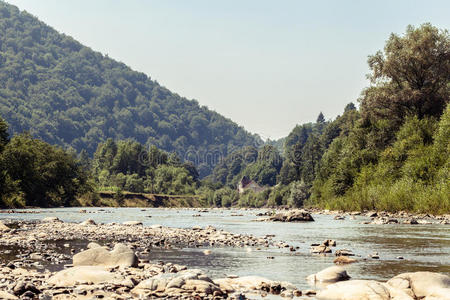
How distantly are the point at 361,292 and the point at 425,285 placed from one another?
5.87ft

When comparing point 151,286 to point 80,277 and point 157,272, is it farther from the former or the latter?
point 157,272

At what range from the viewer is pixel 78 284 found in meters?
14.0

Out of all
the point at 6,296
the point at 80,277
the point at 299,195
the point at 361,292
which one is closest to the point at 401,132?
the point at 361,292

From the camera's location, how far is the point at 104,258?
17.6 metres

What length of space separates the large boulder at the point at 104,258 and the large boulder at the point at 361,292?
731cm

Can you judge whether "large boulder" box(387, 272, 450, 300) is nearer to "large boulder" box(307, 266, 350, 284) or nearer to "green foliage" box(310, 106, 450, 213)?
"large boulder" box(307, 266, 350, 284)

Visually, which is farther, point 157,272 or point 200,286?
point 157,272

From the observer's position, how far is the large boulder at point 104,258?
17297 mm

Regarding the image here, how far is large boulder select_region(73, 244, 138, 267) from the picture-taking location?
1730cm

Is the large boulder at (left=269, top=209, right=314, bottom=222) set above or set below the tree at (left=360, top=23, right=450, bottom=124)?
below

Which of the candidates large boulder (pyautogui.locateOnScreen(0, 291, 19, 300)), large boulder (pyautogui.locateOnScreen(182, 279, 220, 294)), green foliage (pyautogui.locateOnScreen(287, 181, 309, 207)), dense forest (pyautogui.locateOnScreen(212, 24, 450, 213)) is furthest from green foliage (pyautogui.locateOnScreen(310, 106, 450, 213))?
green foliage (pyautogui.locateOnScreen(287, 181, 309, 207))

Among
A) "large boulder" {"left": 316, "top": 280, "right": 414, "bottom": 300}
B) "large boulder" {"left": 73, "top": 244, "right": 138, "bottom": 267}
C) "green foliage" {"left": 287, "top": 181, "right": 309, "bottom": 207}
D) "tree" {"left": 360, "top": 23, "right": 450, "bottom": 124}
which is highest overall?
"tree" {"left": 360, "top": 23, "right": 450, "bottom": 124}

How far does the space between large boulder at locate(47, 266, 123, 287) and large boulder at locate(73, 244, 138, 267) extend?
2.09 m

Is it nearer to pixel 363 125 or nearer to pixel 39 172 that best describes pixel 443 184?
pixel 363 125
